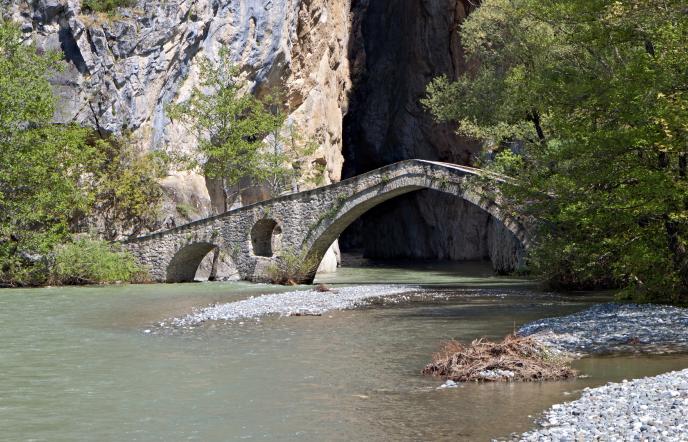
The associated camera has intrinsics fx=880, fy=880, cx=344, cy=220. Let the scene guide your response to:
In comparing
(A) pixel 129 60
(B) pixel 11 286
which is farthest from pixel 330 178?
(B) pixel 11 286

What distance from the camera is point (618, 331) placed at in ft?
42.9

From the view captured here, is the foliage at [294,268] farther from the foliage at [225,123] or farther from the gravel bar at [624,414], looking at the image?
the gravel bar at [624,414]

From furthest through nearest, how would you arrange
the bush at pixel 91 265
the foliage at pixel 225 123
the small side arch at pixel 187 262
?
1. the foliage at pixel 225 123
2. the small side arch at pixel 187 262
3. the bush at pixel 91 265

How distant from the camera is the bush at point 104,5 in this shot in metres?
34.8

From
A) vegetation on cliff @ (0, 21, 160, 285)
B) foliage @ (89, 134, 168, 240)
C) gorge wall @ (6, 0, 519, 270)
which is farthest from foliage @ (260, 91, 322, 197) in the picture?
vegetation on cliff @ (0, 21, 160, 285)

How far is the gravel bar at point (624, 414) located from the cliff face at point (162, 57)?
1064 inches

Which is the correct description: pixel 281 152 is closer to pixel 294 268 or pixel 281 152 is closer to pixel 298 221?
pixel 298 221

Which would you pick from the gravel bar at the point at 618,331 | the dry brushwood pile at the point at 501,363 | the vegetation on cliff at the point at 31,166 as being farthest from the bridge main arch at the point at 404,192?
the dry brushwood pile at the point at 501,363

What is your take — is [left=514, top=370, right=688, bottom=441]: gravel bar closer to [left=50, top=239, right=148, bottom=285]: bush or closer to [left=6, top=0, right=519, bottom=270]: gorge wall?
[left=50, top=239, right=148, bottom=285]: bush

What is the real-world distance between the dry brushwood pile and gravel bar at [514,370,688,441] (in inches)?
41.6

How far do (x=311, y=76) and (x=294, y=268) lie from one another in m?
14.7

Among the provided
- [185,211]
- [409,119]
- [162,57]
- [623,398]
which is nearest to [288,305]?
[623,398]

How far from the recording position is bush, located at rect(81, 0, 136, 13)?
3475cm

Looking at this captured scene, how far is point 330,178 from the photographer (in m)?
42.6
